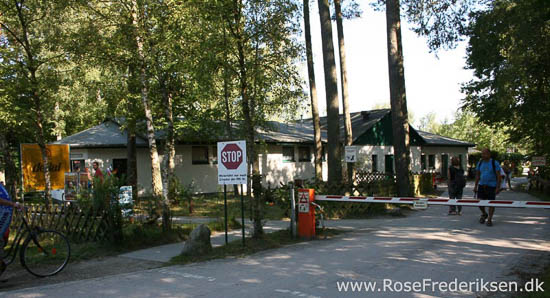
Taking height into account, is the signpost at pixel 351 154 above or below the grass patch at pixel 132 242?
above

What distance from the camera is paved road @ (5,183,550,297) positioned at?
6227mm

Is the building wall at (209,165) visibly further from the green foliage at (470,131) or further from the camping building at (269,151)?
the green foliage at (470,131)

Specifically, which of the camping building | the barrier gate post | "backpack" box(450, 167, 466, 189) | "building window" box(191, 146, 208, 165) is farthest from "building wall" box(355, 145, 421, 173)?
the barrier gate post

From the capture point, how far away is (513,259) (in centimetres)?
761

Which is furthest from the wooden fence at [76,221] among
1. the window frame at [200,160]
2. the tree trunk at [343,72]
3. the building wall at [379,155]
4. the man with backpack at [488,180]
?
the building wall at [379,155]

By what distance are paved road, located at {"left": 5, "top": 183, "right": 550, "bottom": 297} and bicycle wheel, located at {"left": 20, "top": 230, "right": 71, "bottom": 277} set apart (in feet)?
2.99

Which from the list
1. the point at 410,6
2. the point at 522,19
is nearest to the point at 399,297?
the point at 522,19

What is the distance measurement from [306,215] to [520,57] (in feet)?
34.6

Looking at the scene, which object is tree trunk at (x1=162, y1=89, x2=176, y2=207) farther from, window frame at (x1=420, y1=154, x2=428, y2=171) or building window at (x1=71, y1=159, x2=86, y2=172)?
window frame at (x1=420, y1=154, x2=428, y2=171)

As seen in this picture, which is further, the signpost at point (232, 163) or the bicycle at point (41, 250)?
the signpost at point (232, 163)

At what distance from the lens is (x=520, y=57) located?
15820mm

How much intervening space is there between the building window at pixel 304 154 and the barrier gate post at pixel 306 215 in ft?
68.7

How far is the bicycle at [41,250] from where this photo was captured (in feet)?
24.3

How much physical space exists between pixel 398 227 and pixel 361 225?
1.11m
